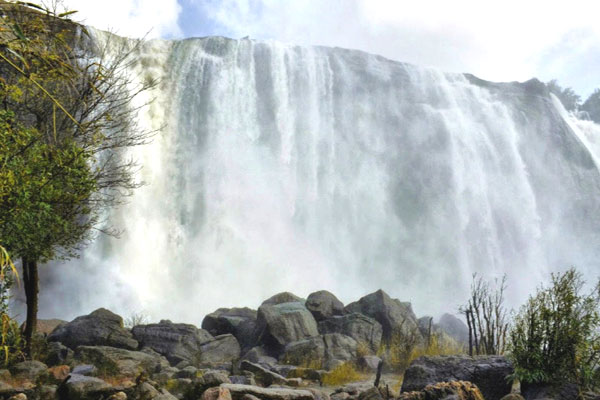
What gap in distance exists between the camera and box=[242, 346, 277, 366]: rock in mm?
15127

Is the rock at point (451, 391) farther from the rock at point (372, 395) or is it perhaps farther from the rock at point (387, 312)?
the rock at point (387, 312)

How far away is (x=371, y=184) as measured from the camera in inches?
1451

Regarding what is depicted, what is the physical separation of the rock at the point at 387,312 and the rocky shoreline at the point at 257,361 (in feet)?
0.14

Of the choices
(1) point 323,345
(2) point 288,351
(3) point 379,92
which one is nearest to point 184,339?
(2) point 288,351

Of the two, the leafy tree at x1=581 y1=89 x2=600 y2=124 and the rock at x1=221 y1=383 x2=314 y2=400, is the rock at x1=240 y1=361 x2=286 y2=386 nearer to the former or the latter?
the rock at x1=221 y1=383 x2=314 y2=400

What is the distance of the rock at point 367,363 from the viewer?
558 inches

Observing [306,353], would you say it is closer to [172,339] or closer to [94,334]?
[172,339]

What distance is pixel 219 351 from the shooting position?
→ 16.1 meters

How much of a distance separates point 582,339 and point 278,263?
23.6m

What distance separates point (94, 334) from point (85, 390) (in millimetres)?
7183

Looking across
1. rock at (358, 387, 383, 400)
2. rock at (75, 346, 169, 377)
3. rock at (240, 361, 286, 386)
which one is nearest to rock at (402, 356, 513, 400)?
rock at (358, 387, 383, 400)

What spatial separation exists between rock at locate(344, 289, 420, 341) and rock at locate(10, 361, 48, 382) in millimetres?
11266

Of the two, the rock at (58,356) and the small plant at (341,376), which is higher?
the rock at (58,356)

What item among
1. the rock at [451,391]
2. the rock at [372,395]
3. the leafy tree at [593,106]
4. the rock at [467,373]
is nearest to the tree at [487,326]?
the rock at [467,373]
